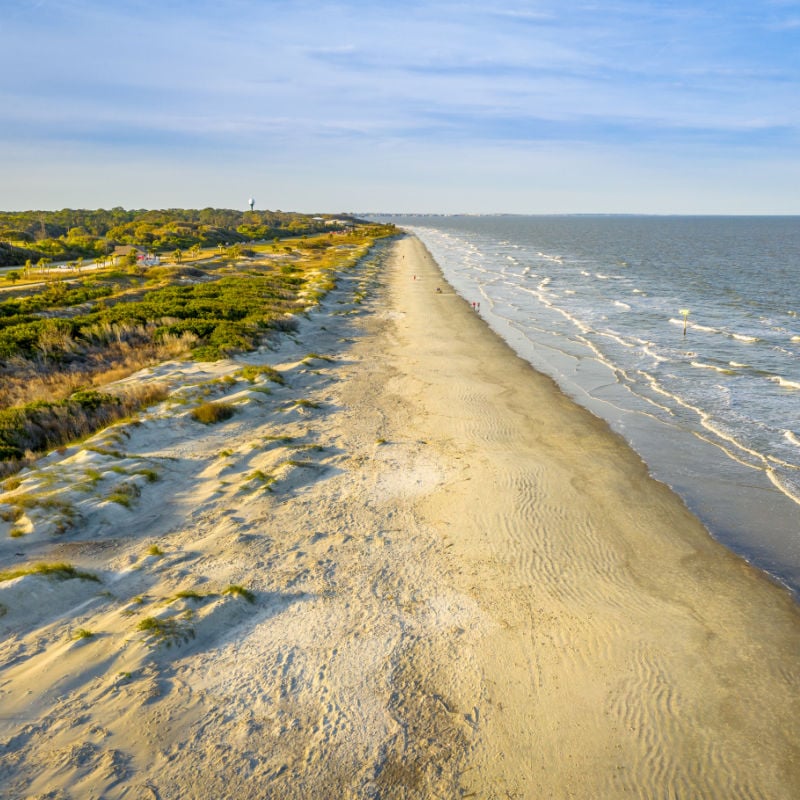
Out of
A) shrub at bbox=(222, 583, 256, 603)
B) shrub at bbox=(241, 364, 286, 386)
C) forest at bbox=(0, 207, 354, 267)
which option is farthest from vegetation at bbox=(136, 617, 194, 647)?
forest at bbox=(0, 207, 354, 267)

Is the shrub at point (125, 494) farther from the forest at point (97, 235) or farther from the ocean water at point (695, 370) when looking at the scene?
the forest at point (97, 235)

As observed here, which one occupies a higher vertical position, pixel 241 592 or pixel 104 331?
pixel 104 331

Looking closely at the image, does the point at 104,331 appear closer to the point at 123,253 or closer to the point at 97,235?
the point at 123,253

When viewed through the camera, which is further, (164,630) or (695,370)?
(695,370)

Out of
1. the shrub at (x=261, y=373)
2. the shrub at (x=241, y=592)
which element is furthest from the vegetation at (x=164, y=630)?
the shrub at (x=261, y=373)

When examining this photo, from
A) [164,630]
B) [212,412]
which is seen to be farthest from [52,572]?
[212,412]
